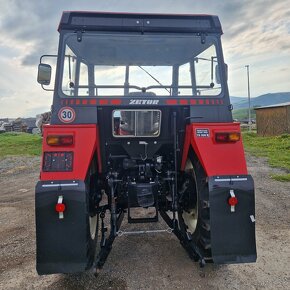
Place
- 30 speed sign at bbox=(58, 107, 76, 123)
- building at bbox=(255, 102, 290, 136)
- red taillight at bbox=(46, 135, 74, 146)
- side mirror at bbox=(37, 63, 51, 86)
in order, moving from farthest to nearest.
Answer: building at bbox=(255, 102, 290, 136)
side mirror at bbox=(37, 63, 51, 86)
30 speed sign at bbox=(58, 107, 76, 123)
red taillight at bbox=(46, 135, 74, 146)

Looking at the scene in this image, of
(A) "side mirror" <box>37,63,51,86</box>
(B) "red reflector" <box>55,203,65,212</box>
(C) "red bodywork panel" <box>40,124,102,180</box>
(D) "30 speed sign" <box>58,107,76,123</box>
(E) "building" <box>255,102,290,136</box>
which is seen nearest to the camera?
(B) "red reflector" <box>55,203,65,212</box>

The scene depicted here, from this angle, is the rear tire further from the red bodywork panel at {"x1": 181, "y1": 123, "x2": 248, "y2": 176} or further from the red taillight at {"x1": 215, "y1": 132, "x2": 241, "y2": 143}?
the red taillight at {"x1": 215, "y1": 132, "x2": 241, "y2": 143}

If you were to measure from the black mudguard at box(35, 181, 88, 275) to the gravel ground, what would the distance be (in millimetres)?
465

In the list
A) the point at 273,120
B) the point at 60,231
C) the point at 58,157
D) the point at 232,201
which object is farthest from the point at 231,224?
the point at 273,120

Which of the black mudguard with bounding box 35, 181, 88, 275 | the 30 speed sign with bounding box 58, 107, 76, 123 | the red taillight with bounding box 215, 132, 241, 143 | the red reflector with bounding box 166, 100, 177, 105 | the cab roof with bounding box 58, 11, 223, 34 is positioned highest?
the cab roof with bounding box 58, 11, 223, 34

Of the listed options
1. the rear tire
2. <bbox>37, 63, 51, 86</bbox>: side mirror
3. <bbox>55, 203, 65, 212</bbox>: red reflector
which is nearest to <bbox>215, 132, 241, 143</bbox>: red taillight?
the rear tire

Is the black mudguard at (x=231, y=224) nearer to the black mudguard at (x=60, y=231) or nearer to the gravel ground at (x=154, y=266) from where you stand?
the gravel ground at (x=154, y=266)

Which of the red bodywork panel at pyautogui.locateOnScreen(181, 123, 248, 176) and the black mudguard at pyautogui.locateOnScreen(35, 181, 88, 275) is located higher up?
the red bodywork panel at pyautogui.locateOnScreen(181, 123, 248, 176)

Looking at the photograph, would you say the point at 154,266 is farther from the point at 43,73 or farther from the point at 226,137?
the point at 43,73

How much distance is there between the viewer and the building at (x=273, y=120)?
844 inches

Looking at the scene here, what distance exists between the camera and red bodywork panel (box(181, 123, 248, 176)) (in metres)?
3.62

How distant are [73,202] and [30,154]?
1405cm

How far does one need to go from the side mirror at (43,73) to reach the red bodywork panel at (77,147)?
703 mm

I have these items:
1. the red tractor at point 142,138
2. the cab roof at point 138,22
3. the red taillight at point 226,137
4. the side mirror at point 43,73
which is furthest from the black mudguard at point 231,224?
the side mirror at point 43,73
